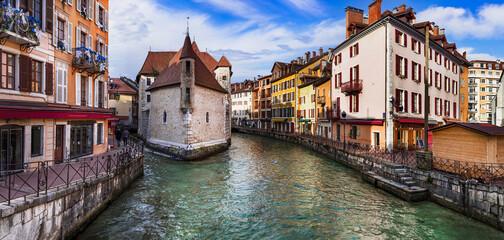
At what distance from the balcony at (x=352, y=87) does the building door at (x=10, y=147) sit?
23.3 meters

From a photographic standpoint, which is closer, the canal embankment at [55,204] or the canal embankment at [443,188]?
the canal embankment at [55,204]

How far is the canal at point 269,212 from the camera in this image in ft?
28.6

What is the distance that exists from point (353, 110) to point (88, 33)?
873 inches

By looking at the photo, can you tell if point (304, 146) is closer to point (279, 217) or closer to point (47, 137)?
point (279, 217)

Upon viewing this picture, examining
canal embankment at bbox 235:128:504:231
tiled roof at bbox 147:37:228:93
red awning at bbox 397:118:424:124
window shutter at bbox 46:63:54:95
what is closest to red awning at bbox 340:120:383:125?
red awning at bbox 397:118:424:124

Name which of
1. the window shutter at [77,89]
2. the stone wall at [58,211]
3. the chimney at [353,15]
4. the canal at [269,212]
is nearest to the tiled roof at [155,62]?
the window shutter at [77,89]

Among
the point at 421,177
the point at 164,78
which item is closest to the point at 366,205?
the point at 421,177

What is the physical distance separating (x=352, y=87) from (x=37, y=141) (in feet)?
75.8

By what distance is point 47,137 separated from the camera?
11344mm

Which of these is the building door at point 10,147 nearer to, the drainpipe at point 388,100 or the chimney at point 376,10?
the drainpipe at point 388,100

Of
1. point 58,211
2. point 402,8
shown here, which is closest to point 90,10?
point 58,211

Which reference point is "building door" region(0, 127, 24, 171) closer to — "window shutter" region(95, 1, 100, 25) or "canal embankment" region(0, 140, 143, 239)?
"canal embankment" region(0, 140, 143, 239)

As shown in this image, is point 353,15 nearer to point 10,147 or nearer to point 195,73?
point 195,73

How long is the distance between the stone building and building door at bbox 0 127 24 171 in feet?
42.1
